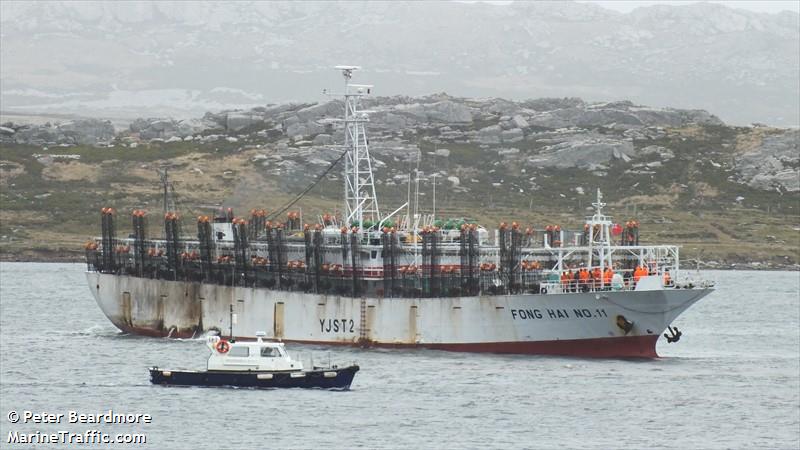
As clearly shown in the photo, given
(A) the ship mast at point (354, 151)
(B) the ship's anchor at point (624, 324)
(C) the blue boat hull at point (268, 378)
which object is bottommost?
(C) the blue boat hull at point (268, 378)

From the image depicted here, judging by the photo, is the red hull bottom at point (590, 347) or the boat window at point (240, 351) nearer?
the boat window at point (240, 351)

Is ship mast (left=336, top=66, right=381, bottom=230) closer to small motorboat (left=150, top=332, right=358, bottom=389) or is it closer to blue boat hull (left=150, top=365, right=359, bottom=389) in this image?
small motorboat (left=150, top=332, right=358, bottom=389)

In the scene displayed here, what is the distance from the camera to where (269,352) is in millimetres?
81312

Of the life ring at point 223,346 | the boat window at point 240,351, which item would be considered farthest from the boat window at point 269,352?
the life ring at point 223,346

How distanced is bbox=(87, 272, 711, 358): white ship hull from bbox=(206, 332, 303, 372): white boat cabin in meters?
17.8

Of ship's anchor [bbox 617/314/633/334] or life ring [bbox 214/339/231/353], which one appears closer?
life ring [bbox 214/339/231/353]

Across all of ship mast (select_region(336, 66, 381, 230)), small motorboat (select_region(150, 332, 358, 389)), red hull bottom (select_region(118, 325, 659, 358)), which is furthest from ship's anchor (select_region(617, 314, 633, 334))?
small motorboat (select_region(150, 332, 358, 389))

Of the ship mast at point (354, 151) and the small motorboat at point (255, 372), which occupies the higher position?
the ship mast at point (354, 151)

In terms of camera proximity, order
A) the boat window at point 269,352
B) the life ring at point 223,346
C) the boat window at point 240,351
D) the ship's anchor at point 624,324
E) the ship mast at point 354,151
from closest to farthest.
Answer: the life ring at point 223,346
the boat window at point 240,351
the boat window at point 269,352
the ship's anchor at point 624,324
the ship mast at point 354,151

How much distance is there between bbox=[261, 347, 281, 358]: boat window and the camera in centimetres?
8131

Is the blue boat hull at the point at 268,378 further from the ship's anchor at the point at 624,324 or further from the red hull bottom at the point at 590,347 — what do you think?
Result: the ship's anchor at the point at 624,324

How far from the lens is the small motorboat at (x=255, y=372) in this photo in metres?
80.6

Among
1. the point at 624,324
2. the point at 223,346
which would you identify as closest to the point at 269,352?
the point at 223,346

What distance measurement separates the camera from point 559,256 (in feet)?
322
